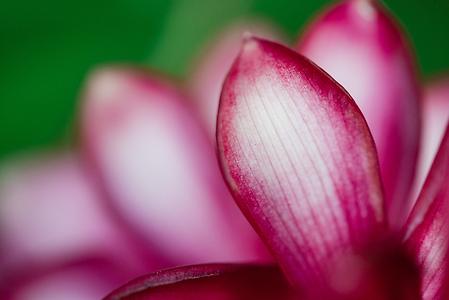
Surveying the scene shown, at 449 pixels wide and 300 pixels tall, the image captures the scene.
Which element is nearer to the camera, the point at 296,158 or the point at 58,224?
the point at 296,158

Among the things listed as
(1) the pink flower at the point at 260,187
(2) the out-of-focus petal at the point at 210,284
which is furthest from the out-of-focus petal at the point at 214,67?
(2) the out-of-focus petal at the point at 210,284

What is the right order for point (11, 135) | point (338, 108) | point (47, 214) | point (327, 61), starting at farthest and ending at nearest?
point (11, 135)
point (47, 214)
point (327, 61)
point (338, 108)

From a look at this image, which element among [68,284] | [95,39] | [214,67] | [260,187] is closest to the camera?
[260,187]

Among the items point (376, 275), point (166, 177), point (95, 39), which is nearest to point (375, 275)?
point (376, 275)

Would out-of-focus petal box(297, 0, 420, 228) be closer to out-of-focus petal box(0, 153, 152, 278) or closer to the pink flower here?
the pink flower

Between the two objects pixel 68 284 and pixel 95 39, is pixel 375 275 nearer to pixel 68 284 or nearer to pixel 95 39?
pixel 68 284

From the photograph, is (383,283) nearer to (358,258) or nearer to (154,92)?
(358,258)

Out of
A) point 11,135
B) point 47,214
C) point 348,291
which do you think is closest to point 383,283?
point 348,291

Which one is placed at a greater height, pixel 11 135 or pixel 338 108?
pixel 338 108
